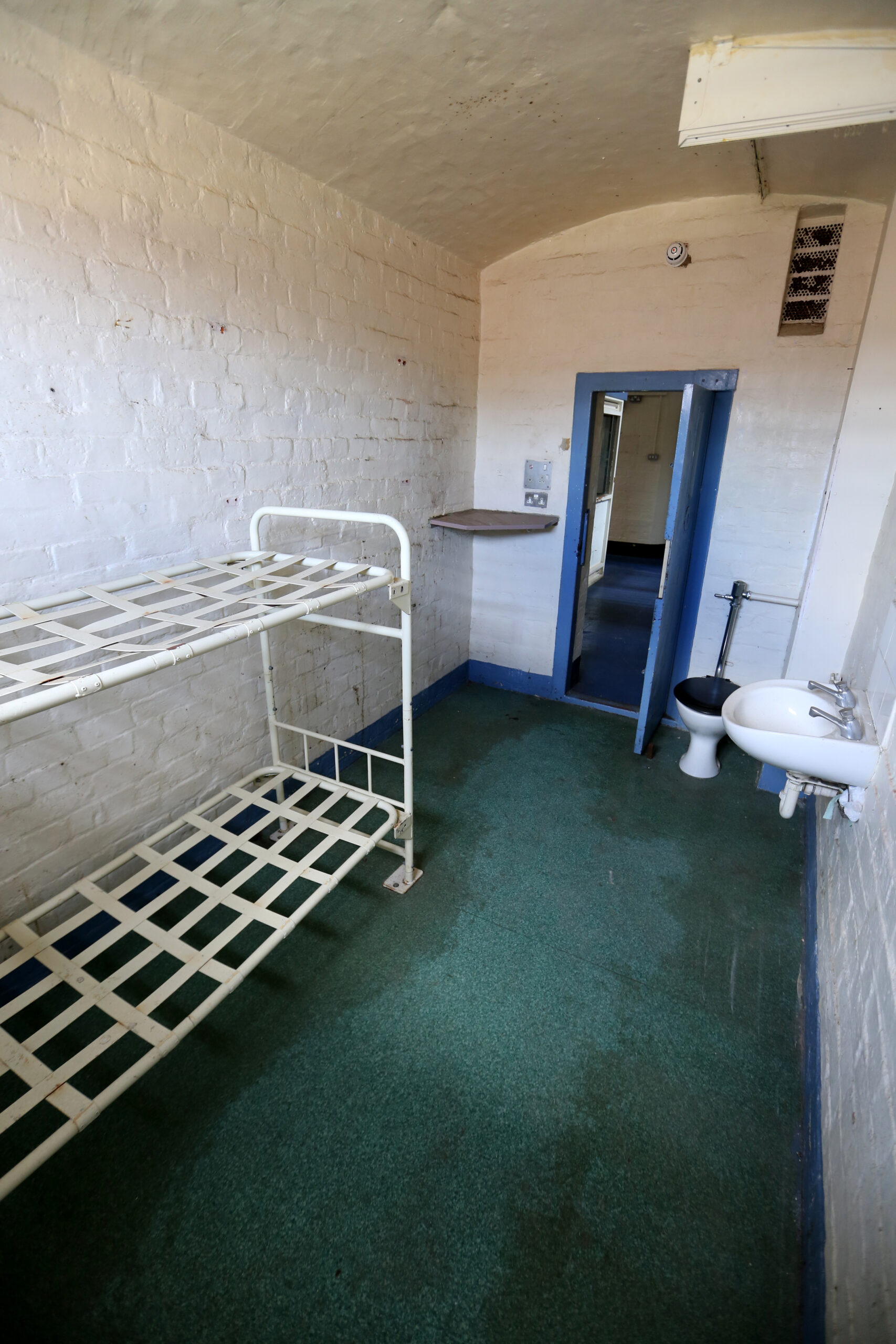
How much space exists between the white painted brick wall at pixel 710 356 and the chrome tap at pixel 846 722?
1.53 m

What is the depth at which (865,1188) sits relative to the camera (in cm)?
114

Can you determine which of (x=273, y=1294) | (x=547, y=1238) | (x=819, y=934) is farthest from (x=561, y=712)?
(x=273, y=1294)

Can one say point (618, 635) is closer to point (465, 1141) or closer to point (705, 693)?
point (705, 693)

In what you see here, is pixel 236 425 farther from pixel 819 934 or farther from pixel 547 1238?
pixel 819 934

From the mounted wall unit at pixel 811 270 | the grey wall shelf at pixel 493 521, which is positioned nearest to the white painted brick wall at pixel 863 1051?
the mounted wall unit at pixel 811 270

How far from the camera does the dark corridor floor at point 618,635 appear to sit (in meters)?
4.22

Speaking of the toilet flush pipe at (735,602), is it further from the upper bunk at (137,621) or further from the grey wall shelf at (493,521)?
the upper bunk at (137,621)

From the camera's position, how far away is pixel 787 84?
1.73 m

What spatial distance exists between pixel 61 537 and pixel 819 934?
8.86 ft

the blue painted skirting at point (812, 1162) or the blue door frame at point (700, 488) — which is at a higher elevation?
the blue door frame at point (700, 488)

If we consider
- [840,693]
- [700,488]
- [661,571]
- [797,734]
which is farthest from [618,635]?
[797,734]

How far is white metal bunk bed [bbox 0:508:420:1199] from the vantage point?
1.33 meters

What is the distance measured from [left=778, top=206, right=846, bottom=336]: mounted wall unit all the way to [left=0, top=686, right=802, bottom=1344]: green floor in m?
2.57

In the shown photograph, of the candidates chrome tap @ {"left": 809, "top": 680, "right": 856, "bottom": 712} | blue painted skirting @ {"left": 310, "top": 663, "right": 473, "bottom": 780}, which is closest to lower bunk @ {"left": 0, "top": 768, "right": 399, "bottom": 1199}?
blue painted skirting @ {"left": 310, "top": 663, "right": 473, "bottom": 780}
